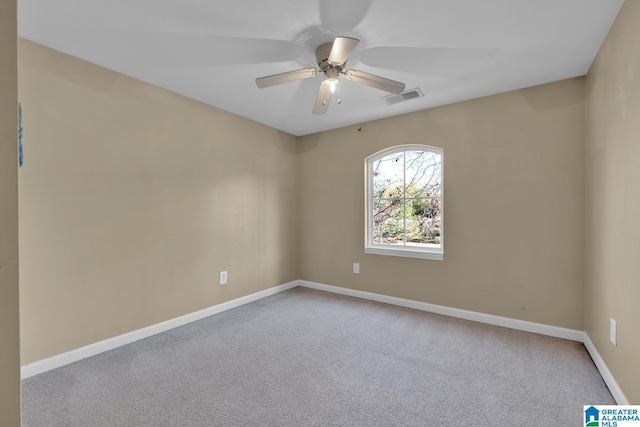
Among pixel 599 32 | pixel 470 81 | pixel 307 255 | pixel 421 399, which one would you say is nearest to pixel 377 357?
pixel 421 399

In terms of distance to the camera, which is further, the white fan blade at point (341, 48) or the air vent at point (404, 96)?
the air vent at point (404, 96)

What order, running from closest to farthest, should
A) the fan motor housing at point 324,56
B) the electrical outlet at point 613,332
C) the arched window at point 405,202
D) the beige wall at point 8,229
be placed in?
1. the beige wall at point 8,229
2. the electrical outlet at point 613,332
3. the fan motor housing at point 324,56
4. the arched window at point 405,202

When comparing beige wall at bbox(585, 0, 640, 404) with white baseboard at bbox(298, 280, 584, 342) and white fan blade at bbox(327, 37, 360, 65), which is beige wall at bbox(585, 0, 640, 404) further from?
white fan blade at bbox(327, 37, 360, 65)

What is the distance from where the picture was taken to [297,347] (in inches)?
98.0

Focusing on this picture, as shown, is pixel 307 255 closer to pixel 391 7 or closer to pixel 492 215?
pixel 492 215

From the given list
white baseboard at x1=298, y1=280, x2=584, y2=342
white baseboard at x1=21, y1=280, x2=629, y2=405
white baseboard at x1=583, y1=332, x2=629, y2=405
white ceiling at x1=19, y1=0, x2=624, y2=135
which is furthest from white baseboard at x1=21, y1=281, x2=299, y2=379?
white baseboard at x1=583, y1=332, x2=629, y2=405

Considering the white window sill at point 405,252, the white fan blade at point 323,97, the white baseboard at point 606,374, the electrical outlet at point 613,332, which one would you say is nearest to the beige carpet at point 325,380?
the white baseboard at point 606,374

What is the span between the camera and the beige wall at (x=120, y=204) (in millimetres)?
2098

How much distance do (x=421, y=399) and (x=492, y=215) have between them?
6.45ft

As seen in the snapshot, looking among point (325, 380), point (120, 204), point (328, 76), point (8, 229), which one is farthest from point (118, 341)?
point (328, 76)

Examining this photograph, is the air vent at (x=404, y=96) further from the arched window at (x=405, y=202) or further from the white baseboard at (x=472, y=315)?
the white baseboard at (x=472, y=315)

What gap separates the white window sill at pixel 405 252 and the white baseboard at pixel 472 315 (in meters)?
0.53

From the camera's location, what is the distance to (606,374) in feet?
6.42

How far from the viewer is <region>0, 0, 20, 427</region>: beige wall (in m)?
0.75
